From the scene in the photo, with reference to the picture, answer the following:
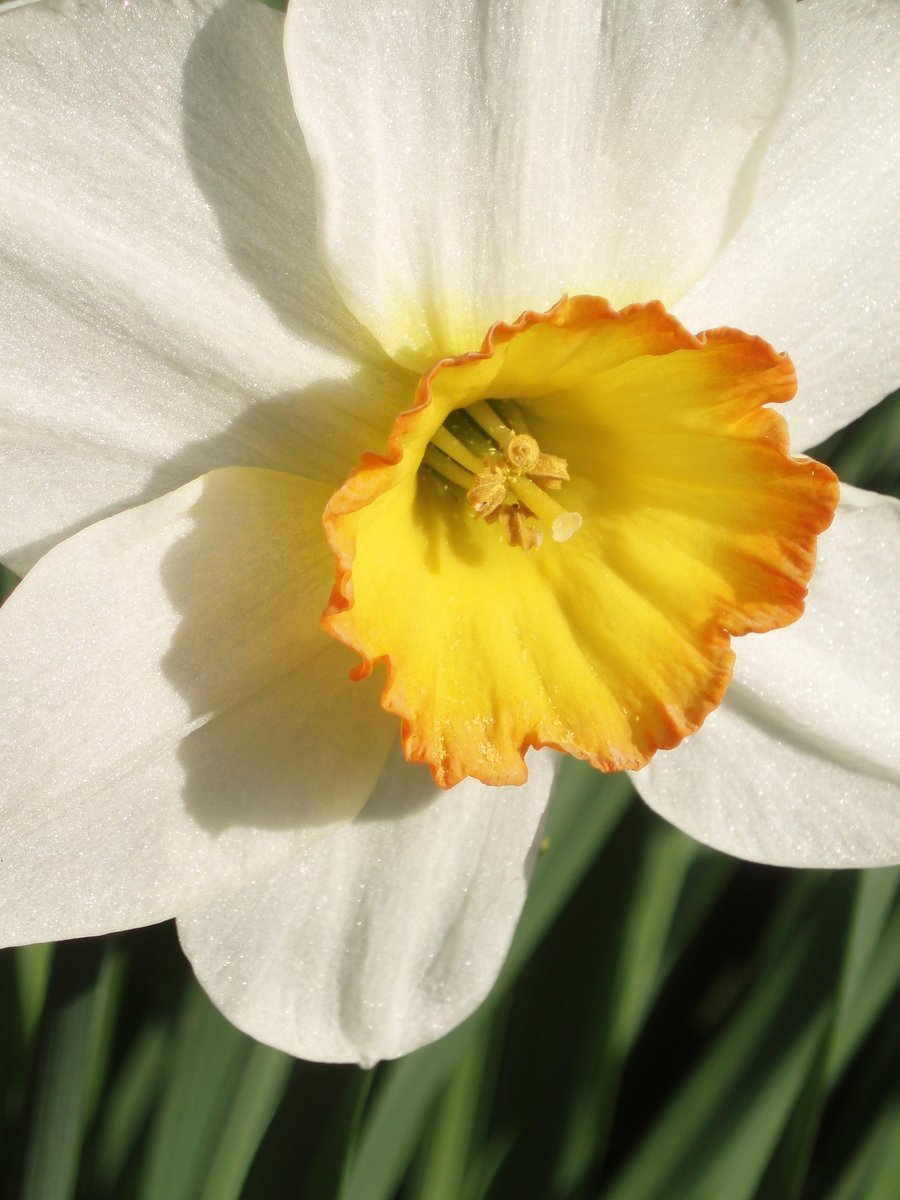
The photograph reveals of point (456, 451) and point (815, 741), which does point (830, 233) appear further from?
point (815, 741)

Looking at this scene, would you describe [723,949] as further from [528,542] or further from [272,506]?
[272,506]

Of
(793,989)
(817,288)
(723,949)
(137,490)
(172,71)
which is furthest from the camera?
(723,949)

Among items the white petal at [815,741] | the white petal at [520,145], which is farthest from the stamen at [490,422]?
the white petal at [815,741]

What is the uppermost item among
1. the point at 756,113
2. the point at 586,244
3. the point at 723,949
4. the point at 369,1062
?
the point at 756,113

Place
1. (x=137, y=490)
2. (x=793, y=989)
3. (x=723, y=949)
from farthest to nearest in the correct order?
1. (x=723, y=949)
2. (x=793, y=989)
3. (x=137, y=490)

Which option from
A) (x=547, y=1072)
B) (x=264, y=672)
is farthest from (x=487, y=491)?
(x=547, y=1072)

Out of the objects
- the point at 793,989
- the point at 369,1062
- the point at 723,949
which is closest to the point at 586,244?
the point at 369,1062

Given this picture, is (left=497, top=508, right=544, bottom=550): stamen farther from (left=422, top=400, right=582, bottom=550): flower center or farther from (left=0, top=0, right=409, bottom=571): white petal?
(left=0, top=0, right=409, bottom=571): white petal
